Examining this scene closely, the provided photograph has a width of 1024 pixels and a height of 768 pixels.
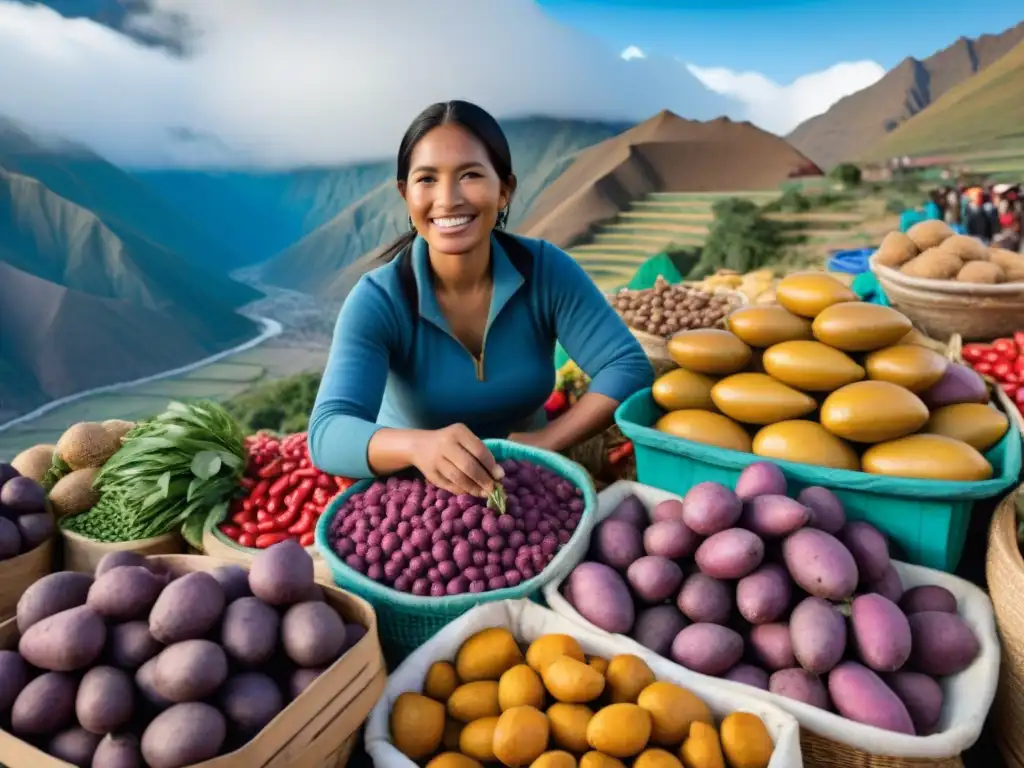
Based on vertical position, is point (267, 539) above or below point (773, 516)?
below

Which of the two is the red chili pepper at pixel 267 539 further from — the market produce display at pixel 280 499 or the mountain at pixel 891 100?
the mountain at pixel 891 100

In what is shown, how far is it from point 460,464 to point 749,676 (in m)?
0.65

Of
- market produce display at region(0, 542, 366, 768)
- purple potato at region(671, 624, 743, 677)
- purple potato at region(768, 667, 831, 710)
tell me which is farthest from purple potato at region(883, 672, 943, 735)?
market produce display at region(0, 542, 366, 768)

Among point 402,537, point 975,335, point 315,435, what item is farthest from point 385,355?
point 975,335

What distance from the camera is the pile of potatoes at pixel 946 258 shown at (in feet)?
7.57

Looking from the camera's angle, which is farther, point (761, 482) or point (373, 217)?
point (373, 217)

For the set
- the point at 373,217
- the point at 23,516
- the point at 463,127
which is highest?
the point at 463,127

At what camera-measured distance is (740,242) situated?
5914 mm

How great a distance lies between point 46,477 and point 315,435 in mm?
1151

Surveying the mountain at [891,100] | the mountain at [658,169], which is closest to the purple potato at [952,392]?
the mountain at [658,169]

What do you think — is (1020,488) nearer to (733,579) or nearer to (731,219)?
(733,579)

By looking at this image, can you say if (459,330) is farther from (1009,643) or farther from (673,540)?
(1009,643)

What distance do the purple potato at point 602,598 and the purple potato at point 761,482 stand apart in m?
0.30

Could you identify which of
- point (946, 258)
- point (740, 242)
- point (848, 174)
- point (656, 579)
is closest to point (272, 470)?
point (656, 579)
